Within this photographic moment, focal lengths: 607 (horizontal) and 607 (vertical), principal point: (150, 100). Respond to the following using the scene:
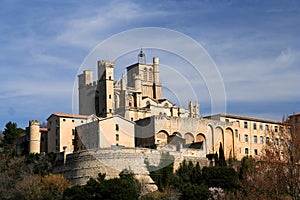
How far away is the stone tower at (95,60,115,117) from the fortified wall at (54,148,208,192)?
42.2ft

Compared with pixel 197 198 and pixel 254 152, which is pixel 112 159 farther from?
pixel 254 152

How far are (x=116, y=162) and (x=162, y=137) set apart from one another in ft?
32.8

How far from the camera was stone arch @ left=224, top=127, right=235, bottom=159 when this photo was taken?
70.6 metres

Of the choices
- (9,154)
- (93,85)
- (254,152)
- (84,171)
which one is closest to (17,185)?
(84,171)

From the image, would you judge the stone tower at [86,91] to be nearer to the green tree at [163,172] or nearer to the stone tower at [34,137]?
the stone tower at [34,137]

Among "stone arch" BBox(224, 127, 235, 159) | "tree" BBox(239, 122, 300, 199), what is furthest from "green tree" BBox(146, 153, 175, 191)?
"tree" BBox(239, 122, 300, 199)

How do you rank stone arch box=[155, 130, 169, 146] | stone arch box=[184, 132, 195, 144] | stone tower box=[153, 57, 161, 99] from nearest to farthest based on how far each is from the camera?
stone arch box=[155, 130, 169, 146], stone arch box=[184, 132, 195, 144], stone tower box=[153, 57, 161, 99]

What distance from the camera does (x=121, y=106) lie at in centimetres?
7262

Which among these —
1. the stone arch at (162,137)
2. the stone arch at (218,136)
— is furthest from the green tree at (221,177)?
the stone arch at (218,136)

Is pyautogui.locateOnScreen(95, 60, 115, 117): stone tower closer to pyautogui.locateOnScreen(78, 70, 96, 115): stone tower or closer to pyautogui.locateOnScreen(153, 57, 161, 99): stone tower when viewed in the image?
pyautogui.locateOnScreen(78, 70, 96, 115): stone tower

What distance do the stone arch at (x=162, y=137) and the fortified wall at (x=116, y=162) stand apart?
15.7 ft

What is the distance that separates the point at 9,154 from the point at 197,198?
25907 mm

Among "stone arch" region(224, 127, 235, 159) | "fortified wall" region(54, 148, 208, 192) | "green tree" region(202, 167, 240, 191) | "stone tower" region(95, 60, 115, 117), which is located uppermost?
"stone tower" region(95, 60, 115, 117)

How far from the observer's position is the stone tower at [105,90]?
71875mm
